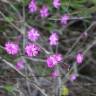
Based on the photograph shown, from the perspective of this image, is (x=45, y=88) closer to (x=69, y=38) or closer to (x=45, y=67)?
(x=45, y=67)

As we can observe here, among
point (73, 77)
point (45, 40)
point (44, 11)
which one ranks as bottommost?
point (73, 77)

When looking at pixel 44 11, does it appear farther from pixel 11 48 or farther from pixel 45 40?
pixel 11 48

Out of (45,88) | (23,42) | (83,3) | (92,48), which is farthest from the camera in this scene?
(92,48)

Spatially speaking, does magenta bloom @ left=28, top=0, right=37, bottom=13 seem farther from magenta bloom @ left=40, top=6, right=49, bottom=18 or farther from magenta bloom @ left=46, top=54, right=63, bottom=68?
magenta bloom @ left=46, top=54, right=63, bottom=68

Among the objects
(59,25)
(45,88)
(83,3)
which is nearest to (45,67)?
(45,88)

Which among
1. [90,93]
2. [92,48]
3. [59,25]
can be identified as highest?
[59,25]

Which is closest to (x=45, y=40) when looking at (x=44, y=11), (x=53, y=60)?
(x=44, y=11)

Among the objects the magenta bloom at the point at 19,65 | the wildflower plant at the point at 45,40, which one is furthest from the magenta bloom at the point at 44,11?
the magenta bloom at the point at 19,65

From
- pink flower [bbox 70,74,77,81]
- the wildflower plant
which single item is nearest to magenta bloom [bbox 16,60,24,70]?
the wildflower plant
